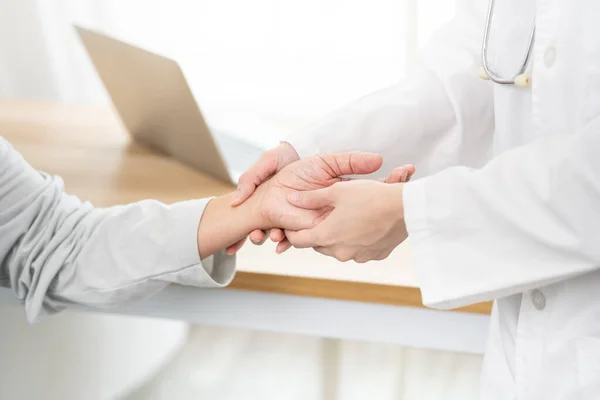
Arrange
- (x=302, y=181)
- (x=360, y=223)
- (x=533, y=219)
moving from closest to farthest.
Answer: (x=533, y=219), (x=360, y=223), (x=302, y=181)

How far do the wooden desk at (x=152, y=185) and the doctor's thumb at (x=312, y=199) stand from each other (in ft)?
0.38

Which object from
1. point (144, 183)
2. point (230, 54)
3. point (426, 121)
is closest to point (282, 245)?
point (426, 121)

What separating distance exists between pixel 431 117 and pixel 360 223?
0.97ft

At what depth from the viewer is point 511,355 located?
2.77 ft

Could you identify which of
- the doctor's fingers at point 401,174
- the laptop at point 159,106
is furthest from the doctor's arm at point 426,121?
the laptop at point 159,106

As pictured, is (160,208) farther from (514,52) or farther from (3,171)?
(514,52)

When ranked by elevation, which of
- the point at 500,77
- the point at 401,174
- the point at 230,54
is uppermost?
the point at 500,77

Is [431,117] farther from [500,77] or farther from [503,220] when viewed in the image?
[503,220]

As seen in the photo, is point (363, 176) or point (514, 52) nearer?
point (514, 52)

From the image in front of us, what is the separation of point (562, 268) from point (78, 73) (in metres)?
2.07

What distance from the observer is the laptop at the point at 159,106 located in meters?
1.36

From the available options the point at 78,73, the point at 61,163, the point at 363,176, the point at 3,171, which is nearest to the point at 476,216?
the point at 363,176

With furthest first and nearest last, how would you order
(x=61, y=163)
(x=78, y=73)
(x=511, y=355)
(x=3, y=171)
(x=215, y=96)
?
1. (x=78, y=73)
2. (x=215, y=96)
3. (x=61, y=163)
4. (x=3, y=171)
5. (x=511, y=355)

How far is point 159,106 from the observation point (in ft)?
4.83
